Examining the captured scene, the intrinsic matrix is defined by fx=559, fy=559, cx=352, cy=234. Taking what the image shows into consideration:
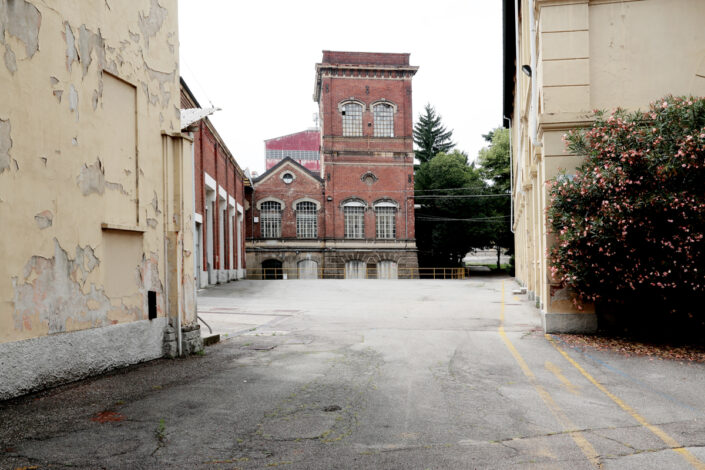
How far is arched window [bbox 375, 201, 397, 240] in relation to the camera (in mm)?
46219

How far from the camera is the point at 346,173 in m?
46.2

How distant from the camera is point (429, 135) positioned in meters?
67.6

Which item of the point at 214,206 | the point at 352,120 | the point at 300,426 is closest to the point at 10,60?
the point at 300,426

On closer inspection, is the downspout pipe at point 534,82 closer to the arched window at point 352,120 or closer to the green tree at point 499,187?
the arched window at point 352,120

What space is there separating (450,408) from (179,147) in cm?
589

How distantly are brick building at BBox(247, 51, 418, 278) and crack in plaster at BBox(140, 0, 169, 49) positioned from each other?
36950mm

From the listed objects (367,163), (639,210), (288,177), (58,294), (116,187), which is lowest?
(58,294)

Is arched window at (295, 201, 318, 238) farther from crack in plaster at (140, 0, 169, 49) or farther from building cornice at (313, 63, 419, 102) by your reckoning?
crack in plaster at (140, 0, 169, 49)

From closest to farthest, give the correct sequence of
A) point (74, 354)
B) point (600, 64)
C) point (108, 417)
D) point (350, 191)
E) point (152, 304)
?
point (108, 417) → point (74, 354) → point (152, 304) → point (600, 64) → point (350, 191)

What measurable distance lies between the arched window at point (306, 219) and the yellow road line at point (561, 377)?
38.7m

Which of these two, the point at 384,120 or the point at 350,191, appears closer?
the point at 350,191

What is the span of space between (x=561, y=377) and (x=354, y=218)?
39293mm

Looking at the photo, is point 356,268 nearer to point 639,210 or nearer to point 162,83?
point 639,210

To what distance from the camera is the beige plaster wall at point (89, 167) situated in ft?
19.6
